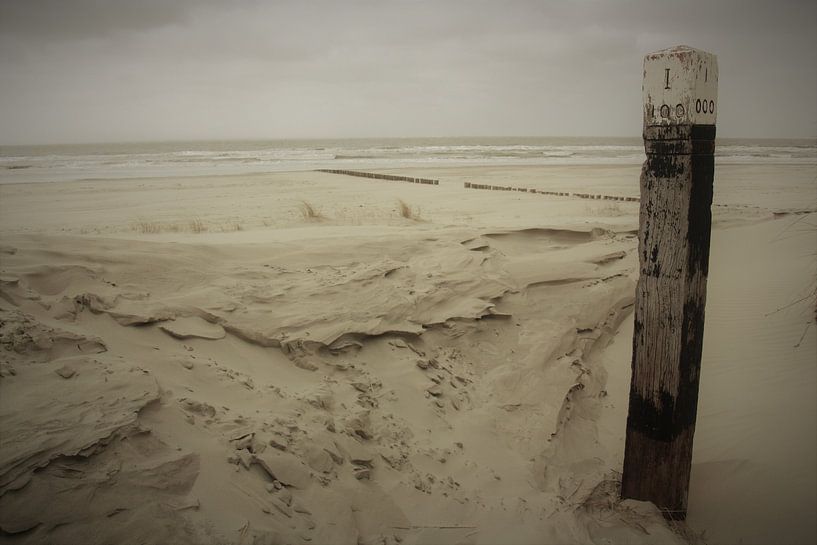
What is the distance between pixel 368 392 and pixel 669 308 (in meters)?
2.38

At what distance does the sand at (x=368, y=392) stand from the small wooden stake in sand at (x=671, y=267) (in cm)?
41

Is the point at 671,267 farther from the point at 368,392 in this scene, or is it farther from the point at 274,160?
the point at 274,160

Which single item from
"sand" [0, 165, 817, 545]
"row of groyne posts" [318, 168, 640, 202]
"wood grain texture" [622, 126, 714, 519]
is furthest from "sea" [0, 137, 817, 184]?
"wood grain texture" [622, 126, 714, 519]

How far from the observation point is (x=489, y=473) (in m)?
3.86

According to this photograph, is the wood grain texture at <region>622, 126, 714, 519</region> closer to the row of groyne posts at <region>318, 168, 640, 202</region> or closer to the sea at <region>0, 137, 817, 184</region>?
the row of groyne posts at <region>318, 168, 640, 202</region>

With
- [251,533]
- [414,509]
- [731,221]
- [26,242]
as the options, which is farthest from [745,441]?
[731,221]

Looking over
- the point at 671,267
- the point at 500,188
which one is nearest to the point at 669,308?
the point at 671,267

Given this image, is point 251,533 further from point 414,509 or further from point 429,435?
point 429,435

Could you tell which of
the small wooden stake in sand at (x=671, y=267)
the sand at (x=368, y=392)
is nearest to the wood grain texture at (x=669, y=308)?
the small wooden stake in sand at (x=671, y=267)

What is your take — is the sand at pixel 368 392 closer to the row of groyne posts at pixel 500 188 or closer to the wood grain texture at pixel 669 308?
the wood grain texture at pixel 669 308

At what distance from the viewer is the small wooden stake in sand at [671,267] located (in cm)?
273

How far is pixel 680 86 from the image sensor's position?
2.68m

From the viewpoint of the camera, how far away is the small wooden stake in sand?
8.95 feet

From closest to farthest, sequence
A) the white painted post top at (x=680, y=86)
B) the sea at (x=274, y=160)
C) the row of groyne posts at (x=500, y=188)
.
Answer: the white painted post top at (x=680, y=86)
the row of groyne posts at (x=500, y=188)
the sea at (x=274, y=160)
